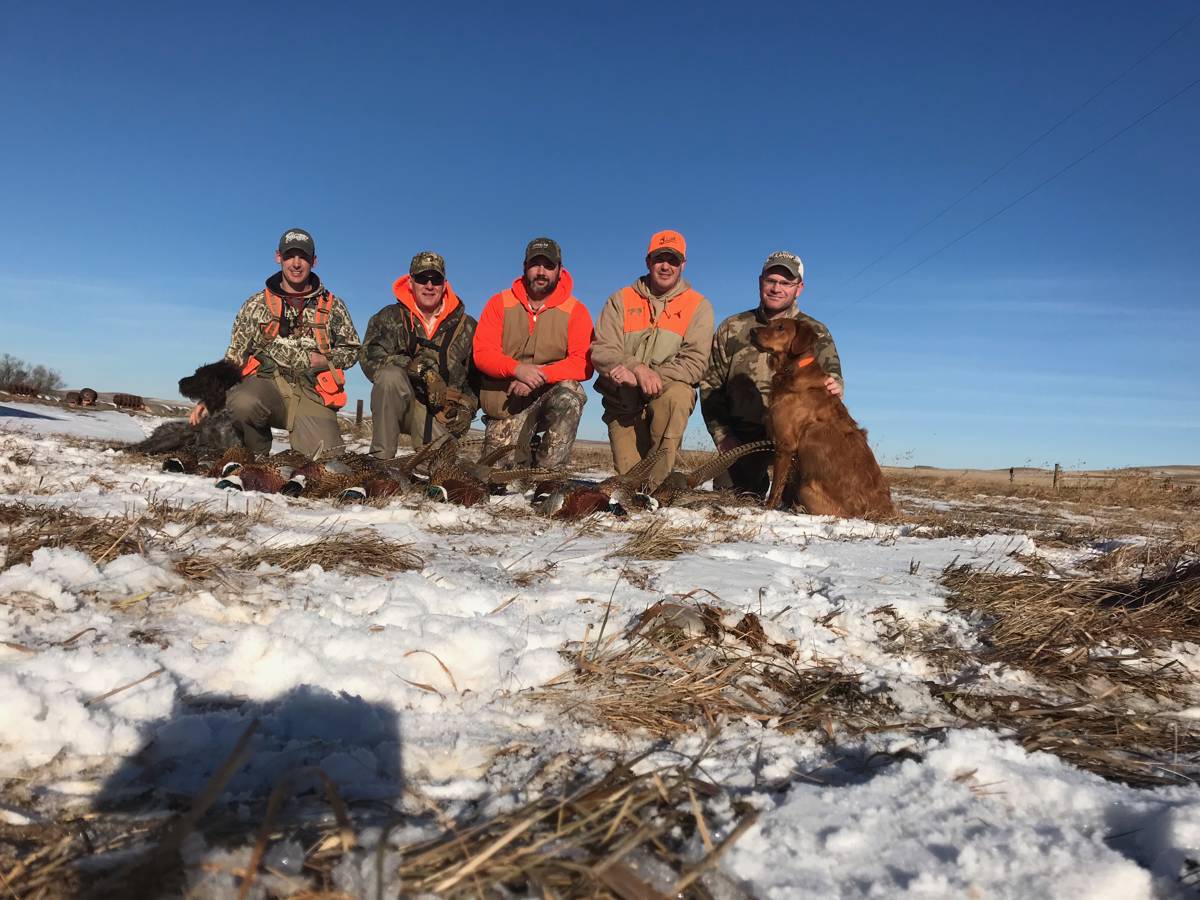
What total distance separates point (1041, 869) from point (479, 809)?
0.84 m

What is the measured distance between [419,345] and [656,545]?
4.06 meters

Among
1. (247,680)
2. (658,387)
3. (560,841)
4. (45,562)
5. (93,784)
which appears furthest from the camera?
(658,387)

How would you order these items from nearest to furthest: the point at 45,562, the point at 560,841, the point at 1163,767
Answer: the point at 560,841 → the point at 1163,767 → the point at 45,562

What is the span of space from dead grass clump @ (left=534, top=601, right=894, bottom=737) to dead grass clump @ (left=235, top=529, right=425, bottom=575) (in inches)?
36.2

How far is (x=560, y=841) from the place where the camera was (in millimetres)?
985

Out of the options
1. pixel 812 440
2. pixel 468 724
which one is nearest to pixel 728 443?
pixel 812 440

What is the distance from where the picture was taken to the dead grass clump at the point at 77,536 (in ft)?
6.53

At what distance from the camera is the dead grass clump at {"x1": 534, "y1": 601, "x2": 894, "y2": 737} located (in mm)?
1521

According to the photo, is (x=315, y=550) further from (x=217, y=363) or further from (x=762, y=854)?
(x=217, y=363)

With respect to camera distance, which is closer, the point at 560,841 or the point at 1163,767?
the point at 560,841

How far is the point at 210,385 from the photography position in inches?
234

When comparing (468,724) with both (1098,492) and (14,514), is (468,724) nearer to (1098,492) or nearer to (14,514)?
(14,514)

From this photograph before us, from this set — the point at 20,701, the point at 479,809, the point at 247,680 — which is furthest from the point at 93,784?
the point at 479,809

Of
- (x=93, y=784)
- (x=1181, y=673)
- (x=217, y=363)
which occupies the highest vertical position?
(x=217, y=363)
